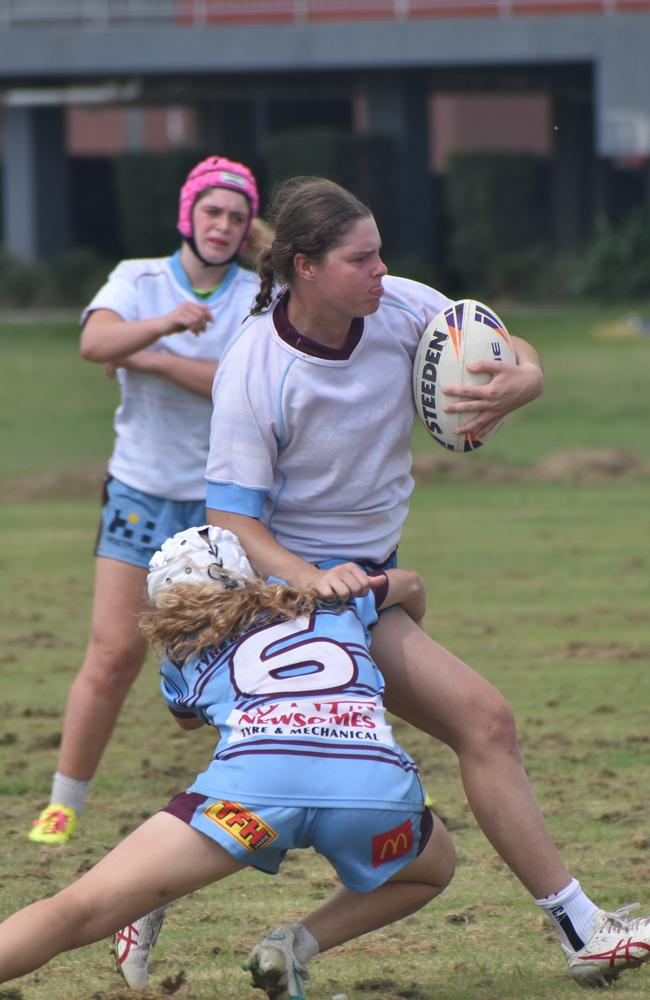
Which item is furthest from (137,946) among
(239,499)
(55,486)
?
(55,486)

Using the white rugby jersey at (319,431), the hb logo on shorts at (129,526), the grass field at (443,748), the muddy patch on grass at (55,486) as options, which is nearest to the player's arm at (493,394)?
the white rugby jersey at (319,431)

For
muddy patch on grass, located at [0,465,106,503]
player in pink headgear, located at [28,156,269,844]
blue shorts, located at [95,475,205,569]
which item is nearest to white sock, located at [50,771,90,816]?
player in pink headgear, located at [28,156,269,844]

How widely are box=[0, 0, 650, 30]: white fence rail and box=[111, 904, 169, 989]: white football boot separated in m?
27.2

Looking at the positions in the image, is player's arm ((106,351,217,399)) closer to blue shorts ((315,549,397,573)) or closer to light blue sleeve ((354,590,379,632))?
blue shorts ((315,549,397,573))

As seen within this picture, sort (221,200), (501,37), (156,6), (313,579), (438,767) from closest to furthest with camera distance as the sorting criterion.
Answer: (313,579) < (221,200) < (438,767) < (501,37) < (156,6)

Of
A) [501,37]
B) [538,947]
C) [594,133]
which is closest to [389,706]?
[538,947]

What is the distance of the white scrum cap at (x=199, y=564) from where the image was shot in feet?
13.2

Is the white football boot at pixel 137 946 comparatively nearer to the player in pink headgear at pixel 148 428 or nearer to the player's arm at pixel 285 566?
the player's arm at pixel 285 566

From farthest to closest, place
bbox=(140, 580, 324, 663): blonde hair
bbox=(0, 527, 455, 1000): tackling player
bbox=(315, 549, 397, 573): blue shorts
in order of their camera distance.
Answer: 1. bbox=(315, 549, 397, 573): blue shorts
2. bbox=(140, 580, 324, 663): blonde hair
3. bbox=(0, 527, 455, 1000): tackling player

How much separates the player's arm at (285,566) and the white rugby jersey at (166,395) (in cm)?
171

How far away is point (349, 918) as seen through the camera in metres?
4.17

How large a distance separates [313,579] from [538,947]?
4.66 ft

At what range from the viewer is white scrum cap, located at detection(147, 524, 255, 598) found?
4.02 metres

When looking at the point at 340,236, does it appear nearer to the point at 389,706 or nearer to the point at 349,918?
the point at 389,706
